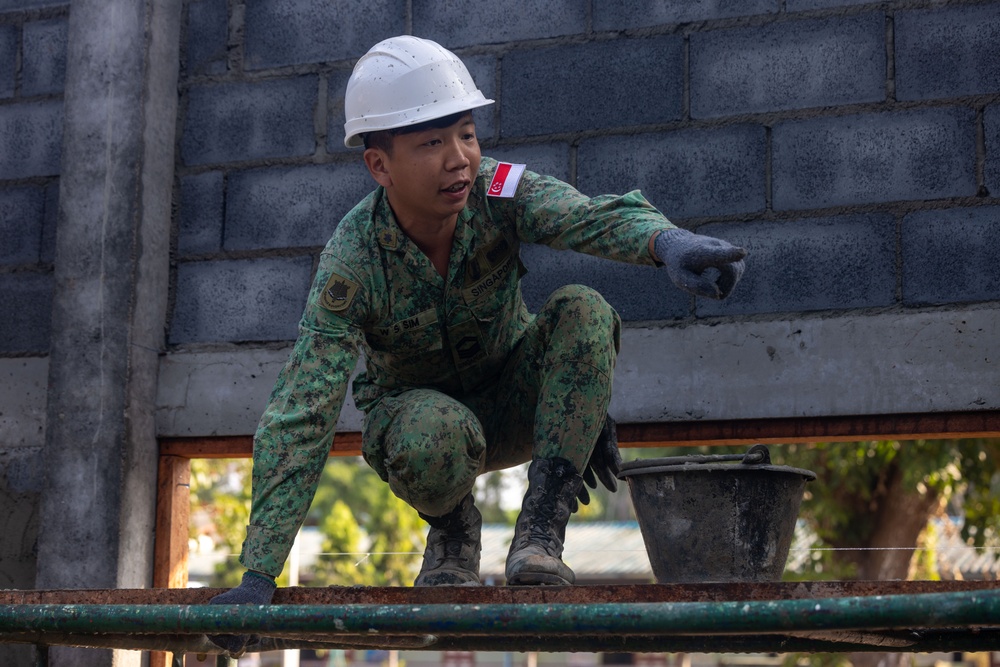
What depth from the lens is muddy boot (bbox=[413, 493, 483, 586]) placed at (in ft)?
9.48

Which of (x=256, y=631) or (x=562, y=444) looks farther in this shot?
(x=562, y=444)

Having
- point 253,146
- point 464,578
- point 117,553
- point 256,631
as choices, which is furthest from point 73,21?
point 256,631

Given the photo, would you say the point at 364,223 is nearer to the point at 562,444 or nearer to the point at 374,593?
the point at 562,444

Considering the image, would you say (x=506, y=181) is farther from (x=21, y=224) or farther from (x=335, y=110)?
(x=21, y=224)

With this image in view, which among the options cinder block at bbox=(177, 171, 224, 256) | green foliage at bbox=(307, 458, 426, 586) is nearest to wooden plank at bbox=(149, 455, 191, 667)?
cinder block at bbox=(177, 171, 224, 256)

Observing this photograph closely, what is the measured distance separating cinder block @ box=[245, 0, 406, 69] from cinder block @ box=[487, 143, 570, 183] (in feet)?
1.96

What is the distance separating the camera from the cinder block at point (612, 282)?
12.1 feet

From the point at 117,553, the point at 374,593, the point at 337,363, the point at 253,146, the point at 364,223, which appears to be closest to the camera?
the point at 374,593

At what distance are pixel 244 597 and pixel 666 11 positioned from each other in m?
2.28

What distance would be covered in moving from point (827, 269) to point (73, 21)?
2596 mm

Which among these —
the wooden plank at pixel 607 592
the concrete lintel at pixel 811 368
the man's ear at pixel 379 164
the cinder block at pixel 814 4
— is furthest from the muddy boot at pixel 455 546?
the cinder block at pixel 814 4

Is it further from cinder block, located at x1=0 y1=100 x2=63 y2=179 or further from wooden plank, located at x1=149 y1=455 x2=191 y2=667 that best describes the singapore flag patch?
cinder block, located at x1=0 y1=100 x2=63 y2=179

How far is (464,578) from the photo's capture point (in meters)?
2.88

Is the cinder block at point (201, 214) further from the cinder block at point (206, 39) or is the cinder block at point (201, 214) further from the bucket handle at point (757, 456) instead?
the bucket handle at point (757, 456)
